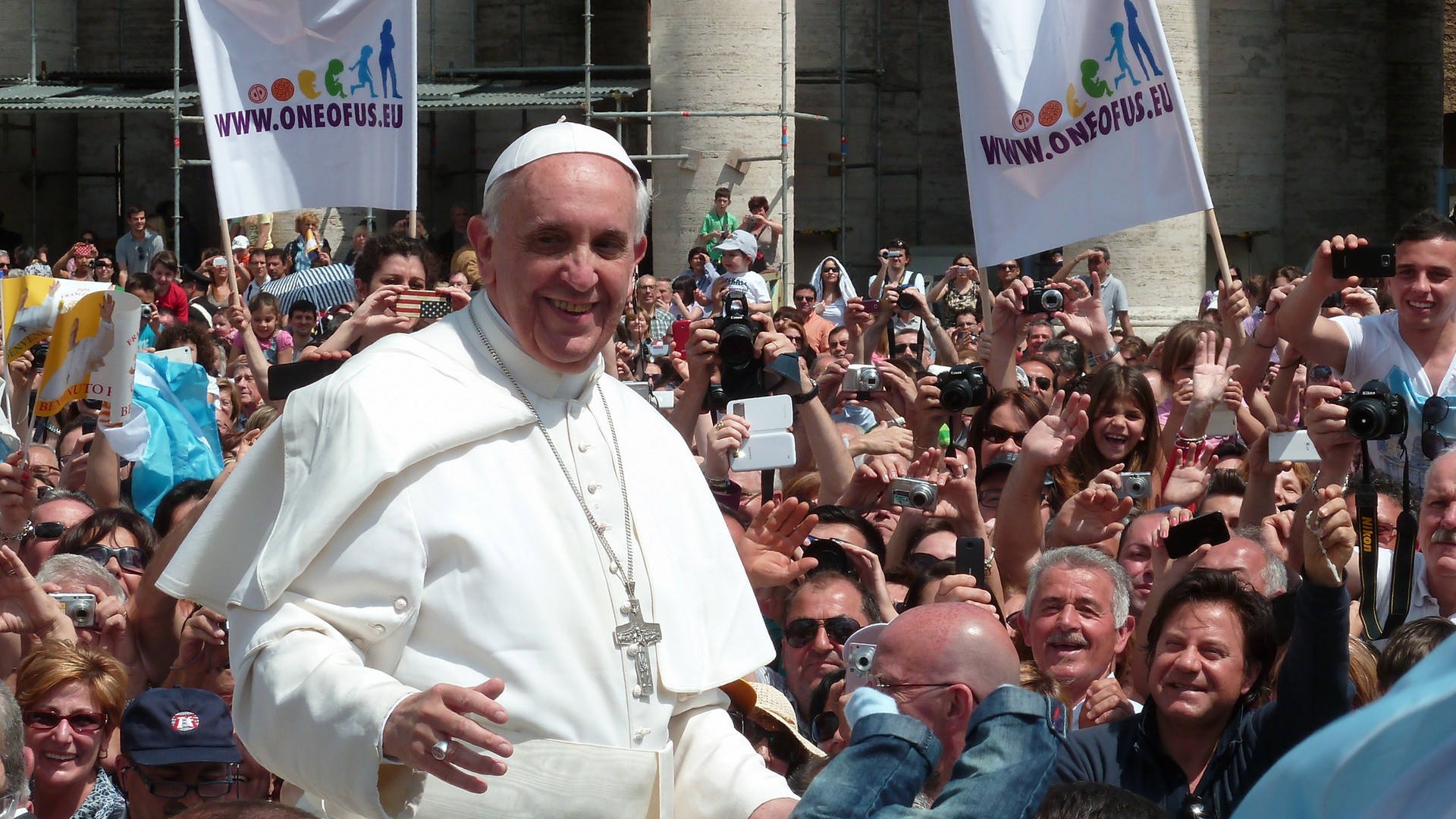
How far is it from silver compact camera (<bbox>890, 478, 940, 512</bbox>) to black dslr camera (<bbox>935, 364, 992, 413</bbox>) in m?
1.08

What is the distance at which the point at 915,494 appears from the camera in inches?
218

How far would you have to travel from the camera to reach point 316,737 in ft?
8.14

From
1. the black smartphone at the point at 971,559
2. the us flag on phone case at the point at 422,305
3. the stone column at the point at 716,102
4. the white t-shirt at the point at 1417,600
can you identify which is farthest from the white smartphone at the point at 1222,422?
the stone column at the point at 716,102

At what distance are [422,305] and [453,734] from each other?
11.3 ft

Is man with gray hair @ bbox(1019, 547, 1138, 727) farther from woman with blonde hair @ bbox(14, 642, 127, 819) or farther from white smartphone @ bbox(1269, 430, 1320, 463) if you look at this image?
woman with blonde hair @ bbox(14, 642, 127, 819)

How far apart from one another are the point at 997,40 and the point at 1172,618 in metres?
4.01

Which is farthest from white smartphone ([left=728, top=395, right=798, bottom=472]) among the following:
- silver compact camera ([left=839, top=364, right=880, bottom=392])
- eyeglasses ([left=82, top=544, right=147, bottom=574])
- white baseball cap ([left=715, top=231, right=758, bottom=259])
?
white baseball cap ([left=715, top=231, right=758, bottom=259])

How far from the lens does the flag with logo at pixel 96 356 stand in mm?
6527

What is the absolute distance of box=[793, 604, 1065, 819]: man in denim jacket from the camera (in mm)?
2402

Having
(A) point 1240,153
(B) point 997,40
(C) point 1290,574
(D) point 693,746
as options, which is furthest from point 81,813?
(A) point 1240,153

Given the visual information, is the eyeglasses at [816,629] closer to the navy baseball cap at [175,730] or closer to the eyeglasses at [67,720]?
the navy baseball cap at [175,730]

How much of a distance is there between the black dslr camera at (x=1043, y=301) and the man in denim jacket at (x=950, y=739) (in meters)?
4.80

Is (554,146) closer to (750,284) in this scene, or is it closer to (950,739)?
(950,739)

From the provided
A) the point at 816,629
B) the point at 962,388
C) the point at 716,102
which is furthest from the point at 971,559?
the point at 716,102
